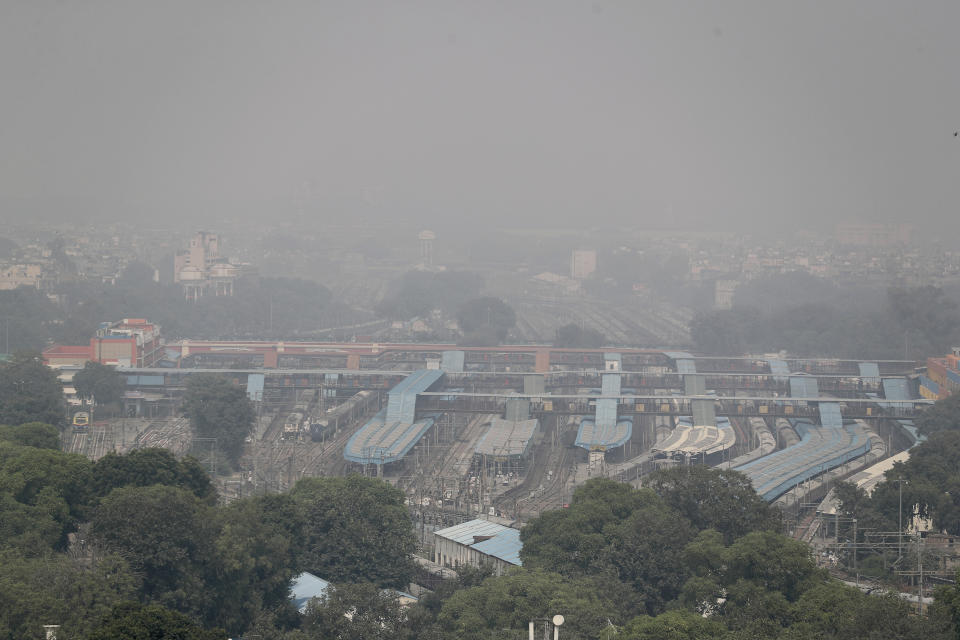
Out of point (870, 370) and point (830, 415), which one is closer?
point (830, 415)

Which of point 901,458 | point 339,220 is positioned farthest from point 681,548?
point 339,220

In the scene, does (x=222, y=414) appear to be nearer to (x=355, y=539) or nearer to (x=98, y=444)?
(x=98, y=444)

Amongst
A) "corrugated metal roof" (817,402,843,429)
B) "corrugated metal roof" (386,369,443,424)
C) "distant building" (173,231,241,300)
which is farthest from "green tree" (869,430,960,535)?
"distant building" (173,231,241,300)

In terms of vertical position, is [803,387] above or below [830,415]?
above

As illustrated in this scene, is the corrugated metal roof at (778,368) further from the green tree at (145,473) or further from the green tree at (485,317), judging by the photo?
the green tree at (145,473)

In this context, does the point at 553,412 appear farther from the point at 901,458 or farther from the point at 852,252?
the point at 852,252

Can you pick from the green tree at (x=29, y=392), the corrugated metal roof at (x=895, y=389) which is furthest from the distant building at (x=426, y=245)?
the green tree at (x=29, y=392)

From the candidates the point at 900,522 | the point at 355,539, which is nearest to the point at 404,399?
the point at 355,539
